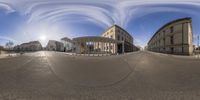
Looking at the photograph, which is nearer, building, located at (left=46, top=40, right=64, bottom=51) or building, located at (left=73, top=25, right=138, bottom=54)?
building, located at (left=73, top=25, right=138, bottom=54)

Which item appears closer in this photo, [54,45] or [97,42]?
[97,42]

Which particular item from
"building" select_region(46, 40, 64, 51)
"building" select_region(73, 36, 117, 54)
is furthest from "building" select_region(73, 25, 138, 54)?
"building" select_region(46, 40, 64, 51)

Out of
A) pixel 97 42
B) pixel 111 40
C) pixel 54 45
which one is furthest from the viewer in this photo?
pixel 54 45

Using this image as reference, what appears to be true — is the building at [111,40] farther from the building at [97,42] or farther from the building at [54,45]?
the building at [54,45]

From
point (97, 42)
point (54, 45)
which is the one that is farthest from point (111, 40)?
point (54, 45)

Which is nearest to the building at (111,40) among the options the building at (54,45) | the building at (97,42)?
the building at (97,42)

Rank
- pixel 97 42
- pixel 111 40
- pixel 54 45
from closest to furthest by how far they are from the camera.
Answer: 1. pixel 111 40
2. pixel 97 42
3. pixel 54 45

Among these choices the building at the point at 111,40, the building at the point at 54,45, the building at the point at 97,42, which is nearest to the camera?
the building at the point at 111,40

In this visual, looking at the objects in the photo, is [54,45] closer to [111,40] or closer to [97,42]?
[97,42]

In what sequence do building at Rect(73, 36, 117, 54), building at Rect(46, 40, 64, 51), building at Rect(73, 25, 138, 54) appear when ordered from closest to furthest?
building at Rect(73, 25, 138, 54), building at Rect(73, 36, 117, 54), building at Rect(46, 40, 64, 51)

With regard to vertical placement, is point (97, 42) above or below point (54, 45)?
above

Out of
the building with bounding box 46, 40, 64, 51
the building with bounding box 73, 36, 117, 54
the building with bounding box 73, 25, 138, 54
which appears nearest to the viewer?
the building with bounding box 73, 25, 138, 54

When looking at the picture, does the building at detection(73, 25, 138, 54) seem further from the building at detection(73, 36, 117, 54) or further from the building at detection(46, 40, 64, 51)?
the building at detection(46, 40, 64, 51)

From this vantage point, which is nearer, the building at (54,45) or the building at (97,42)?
the building at (97,42)
